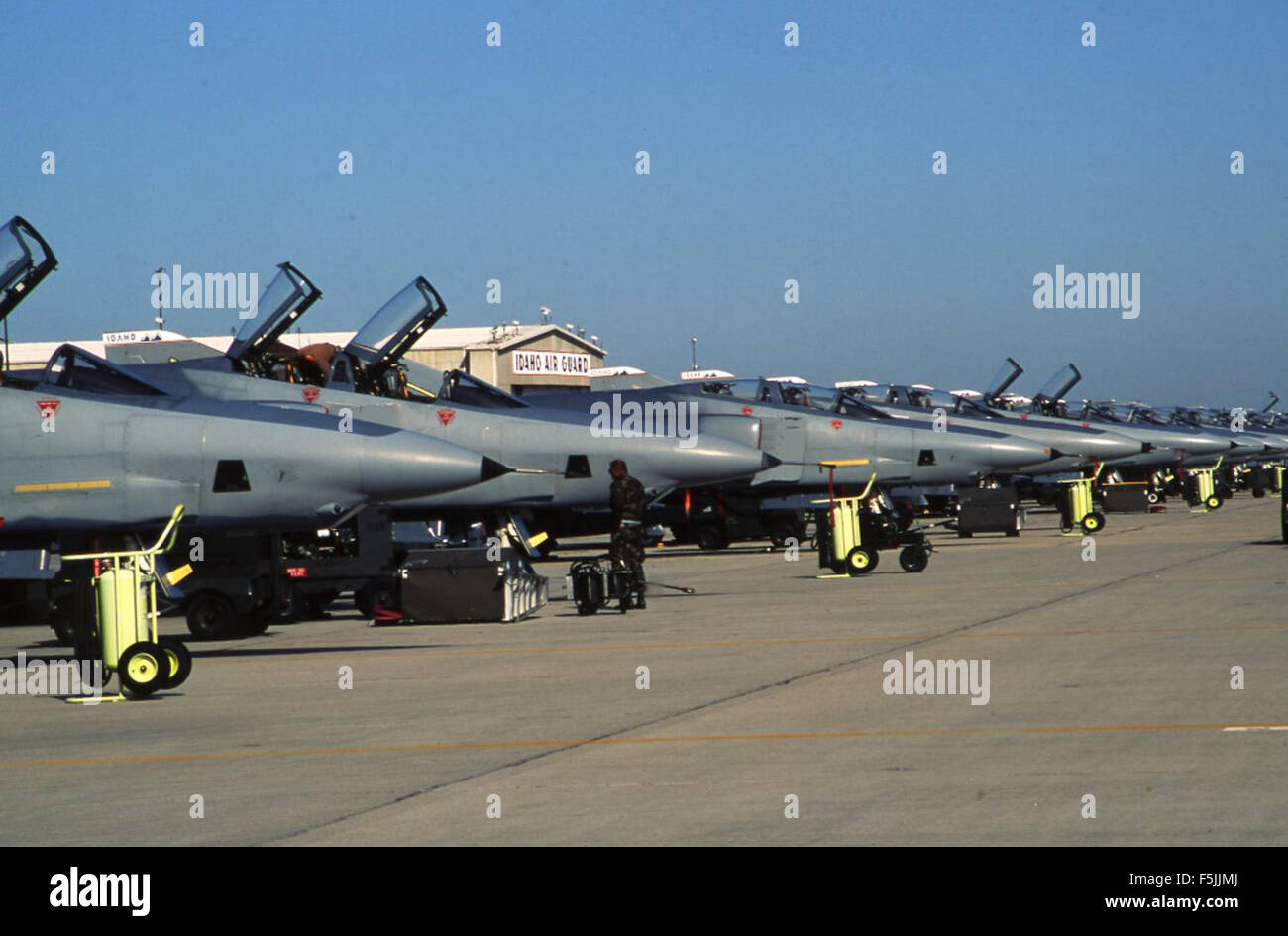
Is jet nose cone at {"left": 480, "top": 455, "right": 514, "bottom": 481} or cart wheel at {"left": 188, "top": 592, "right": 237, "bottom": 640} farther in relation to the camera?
cart wheel at {"left": 188, "top": 592, "right": 237, "bottom": 640}

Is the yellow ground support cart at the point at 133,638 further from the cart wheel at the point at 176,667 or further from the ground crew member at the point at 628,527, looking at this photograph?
the ground crew member at the point at 628,527

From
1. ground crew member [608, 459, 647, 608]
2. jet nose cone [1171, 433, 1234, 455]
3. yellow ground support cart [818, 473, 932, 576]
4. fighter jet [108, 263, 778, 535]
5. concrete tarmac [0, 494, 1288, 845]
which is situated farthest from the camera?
jet nose cone [1171, 433, 1234, 455]

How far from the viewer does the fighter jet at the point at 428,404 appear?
18.5 meters

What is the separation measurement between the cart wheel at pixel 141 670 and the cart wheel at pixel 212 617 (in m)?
4.52

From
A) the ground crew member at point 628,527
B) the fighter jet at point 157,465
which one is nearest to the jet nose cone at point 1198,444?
the ground crew member at point 628,527

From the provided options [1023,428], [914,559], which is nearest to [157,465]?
[914,559]

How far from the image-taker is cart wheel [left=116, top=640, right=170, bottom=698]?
1082cm

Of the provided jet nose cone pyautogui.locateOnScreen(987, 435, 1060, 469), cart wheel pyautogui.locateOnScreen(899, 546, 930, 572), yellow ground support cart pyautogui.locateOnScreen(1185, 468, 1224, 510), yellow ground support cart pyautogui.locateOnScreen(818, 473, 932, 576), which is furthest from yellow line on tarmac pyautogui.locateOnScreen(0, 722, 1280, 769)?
yellow ground support cart pyautogui.locateOnScreen(1185, 468, 1224, 510)

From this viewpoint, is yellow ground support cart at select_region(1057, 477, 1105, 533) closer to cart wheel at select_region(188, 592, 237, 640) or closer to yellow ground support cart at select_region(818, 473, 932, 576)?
yellow ground support cart at select_region(818, 473, 932, 576)

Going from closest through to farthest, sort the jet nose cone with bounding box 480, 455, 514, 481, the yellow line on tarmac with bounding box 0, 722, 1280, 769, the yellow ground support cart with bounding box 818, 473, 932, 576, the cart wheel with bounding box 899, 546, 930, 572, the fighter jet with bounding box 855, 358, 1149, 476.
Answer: the yellow line on tarmac with bounding box 0, 722, 1280, 769 < the jet nose cone with bounding box 480, 455, 514, 481 < the yellow ground support cart with bounding box 818, 473, 932, 576 < the cart wheel with bounding box 899, 546, 930, 572 < the fighter jet with bounding box 855, 358, 1149, 476

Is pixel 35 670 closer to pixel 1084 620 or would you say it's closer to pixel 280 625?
pixel 280 625

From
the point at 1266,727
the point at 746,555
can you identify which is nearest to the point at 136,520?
the point at 1266,727

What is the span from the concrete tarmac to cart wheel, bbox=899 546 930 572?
567cm

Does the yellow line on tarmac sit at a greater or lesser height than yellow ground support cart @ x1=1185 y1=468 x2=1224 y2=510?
lesser
